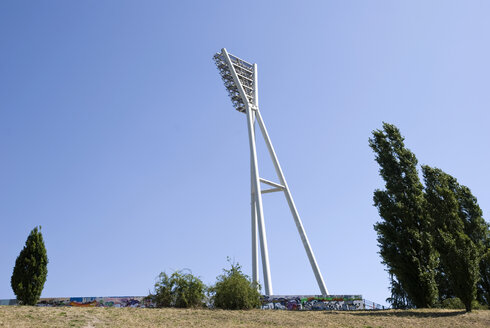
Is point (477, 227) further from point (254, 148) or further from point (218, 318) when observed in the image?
point (218, 318)

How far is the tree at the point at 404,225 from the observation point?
2291 cm

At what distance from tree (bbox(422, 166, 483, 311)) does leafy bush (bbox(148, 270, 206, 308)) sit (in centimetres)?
1286

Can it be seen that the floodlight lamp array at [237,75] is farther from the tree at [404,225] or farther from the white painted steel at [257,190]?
the tree at [404,225]

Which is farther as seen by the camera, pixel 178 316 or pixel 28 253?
pixel 28 253

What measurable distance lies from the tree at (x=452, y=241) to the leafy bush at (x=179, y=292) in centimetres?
1286

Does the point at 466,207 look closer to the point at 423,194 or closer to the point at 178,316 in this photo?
the point at 423,194

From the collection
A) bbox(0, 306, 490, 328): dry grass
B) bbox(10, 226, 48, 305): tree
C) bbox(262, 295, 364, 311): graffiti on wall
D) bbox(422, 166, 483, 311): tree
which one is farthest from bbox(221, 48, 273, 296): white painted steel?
bbox(10, 226, 48, 305): tree

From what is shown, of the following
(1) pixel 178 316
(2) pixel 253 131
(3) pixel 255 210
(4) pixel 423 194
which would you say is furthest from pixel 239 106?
(1) pixel 178 316

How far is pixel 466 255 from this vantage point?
20578mm

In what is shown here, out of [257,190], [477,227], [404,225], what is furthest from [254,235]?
[477,227]

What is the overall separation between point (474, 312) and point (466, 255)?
2785mm

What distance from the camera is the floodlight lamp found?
38.0 metres

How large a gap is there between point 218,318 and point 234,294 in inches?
144

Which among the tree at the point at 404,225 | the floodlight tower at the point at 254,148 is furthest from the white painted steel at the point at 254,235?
the tree at the point at 404,225
